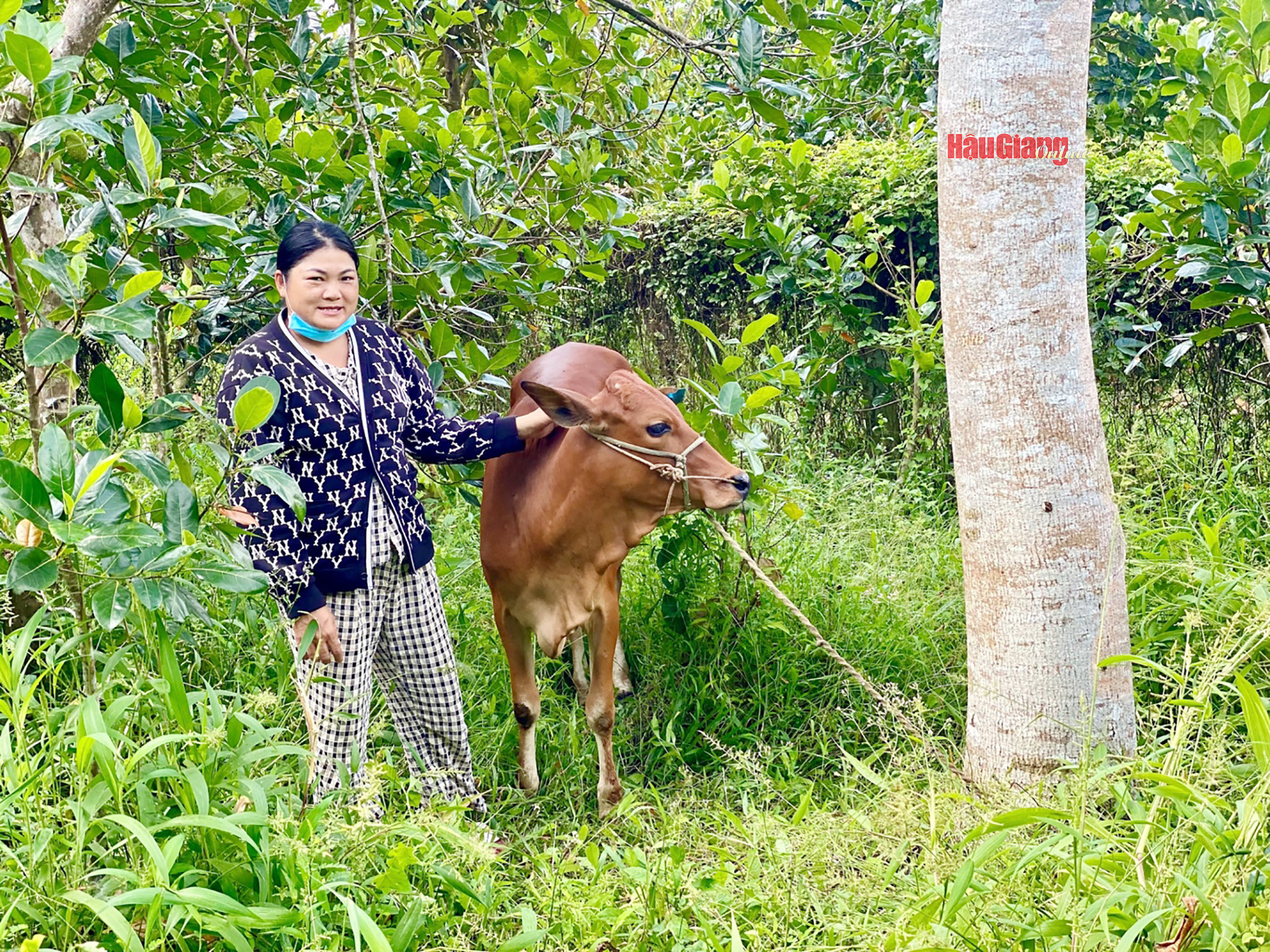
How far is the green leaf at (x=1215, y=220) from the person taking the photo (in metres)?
3.69

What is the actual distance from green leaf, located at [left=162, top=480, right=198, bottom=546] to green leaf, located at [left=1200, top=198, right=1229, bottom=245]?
3.40m

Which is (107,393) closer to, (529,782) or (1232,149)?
(529,782)

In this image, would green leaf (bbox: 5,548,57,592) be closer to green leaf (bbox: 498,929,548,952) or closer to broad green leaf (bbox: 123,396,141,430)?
broad green leaf (bbox: 123,396,141,430)

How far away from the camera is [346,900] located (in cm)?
216

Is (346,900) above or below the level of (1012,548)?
below

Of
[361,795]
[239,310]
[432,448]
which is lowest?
[361,795]

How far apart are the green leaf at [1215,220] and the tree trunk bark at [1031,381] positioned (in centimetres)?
124

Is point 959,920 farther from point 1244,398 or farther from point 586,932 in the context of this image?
point 1244,398

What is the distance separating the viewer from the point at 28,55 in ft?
6.78

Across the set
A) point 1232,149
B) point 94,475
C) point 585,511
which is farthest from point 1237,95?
point 94,475

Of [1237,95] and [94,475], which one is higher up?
[1237,95]

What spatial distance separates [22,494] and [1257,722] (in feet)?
8.44

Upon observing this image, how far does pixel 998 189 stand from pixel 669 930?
1965mm

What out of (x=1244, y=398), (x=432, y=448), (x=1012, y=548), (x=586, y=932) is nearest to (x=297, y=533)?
(x=432, y=448)
